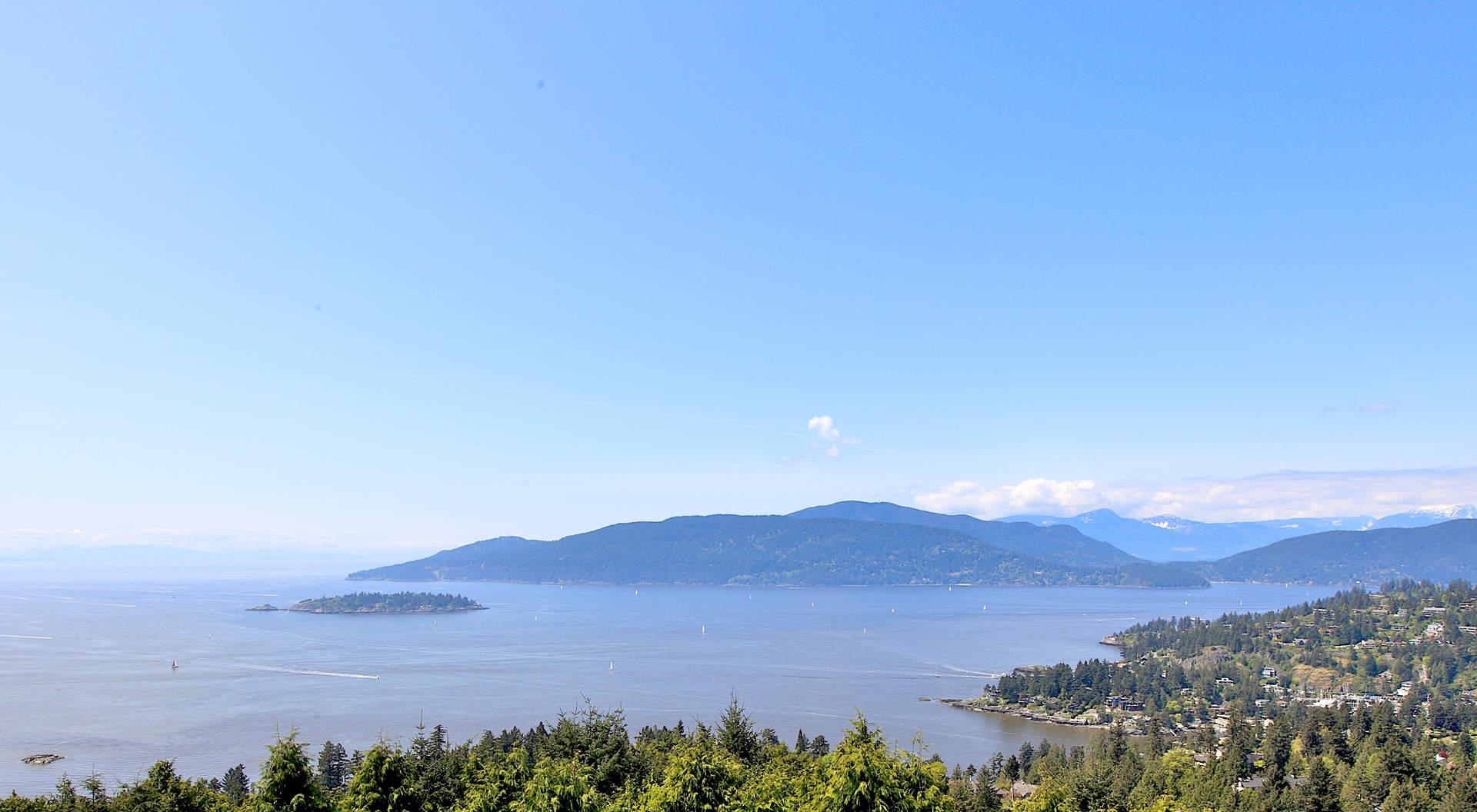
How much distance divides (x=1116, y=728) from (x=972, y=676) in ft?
74.6

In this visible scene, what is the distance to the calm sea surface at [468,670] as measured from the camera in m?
35.9

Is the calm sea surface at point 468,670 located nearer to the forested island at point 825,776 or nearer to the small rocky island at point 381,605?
the forested island at point 825,776

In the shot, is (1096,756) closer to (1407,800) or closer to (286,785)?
(1407,800)

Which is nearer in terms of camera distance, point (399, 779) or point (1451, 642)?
point (399, 779)

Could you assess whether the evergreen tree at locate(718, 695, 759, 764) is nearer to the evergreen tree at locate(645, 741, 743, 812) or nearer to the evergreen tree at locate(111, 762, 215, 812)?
the evergreen tree at locate(645, 741, 743, 812)

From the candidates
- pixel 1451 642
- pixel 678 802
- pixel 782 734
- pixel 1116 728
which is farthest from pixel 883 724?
pixel 1451 642

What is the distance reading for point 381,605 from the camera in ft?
348

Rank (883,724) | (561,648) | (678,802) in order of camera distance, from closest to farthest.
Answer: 1. (678,802)
2. (883,724)
3. (561,648)

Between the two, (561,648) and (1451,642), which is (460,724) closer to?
(561,648)

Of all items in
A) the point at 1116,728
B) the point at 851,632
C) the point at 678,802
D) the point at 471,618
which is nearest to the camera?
the point at 678,802

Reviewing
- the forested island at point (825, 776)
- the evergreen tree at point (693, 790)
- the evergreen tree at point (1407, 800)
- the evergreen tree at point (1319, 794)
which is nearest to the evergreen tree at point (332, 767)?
the forested island at point (825, 776)

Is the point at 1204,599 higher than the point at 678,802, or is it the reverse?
the point at 678,802

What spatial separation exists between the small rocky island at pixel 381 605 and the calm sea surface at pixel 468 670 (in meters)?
4.73

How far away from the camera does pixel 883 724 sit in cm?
3925
